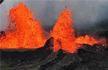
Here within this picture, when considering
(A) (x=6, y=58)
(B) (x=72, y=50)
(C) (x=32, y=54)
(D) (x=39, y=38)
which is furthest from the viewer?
(D) (x=39, y=38)

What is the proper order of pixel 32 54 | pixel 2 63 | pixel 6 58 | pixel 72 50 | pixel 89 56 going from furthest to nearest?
pixel 72 50 → pixel 89 56 → pixel 32 54 → pixel 6 58 → pixel 2 63

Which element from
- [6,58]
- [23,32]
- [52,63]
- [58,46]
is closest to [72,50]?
[58,46]

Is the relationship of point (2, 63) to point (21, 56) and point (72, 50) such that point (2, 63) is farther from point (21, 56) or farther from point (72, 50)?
point (72, 50)

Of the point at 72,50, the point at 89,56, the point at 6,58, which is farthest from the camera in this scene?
the point at 72,50

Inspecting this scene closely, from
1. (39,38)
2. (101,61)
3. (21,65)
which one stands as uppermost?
(39,38)

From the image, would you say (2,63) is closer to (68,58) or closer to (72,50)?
(68,58)

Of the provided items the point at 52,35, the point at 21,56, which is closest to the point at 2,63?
the point at 21,56

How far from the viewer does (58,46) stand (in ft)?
167

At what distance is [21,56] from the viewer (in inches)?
1625

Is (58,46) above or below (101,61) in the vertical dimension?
above

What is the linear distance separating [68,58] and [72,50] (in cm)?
753

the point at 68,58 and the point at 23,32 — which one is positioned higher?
the point at 23,32

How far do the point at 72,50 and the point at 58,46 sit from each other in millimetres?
5031

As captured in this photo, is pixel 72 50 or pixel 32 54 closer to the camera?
pixel 32 54
